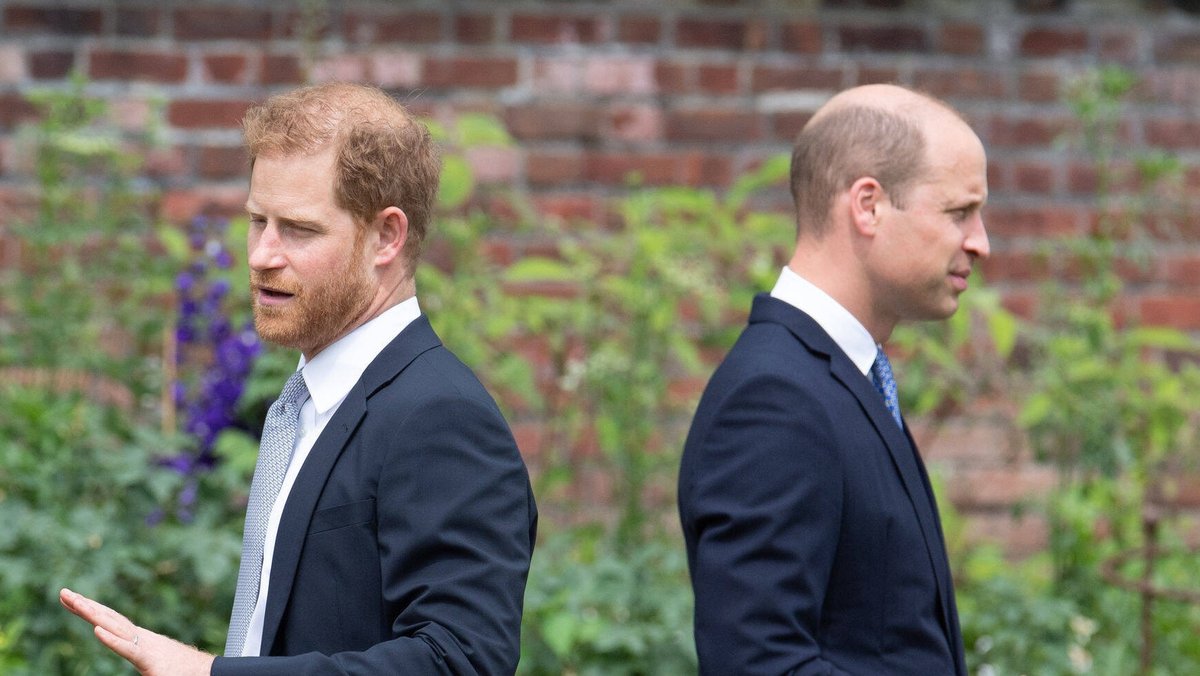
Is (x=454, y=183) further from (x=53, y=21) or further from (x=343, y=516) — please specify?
(x=343, y=516)

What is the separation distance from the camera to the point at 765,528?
7.17 ft

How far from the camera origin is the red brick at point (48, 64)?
14.3ft

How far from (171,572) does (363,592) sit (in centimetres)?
175

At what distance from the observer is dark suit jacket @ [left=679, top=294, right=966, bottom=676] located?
216cm

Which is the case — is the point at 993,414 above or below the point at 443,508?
below

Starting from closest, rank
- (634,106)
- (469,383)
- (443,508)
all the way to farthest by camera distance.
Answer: (443,508) → (469,383) → (634,106)

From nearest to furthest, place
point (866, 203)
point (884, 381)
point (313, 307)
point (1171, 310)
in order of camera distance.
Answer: point (313, 307) → point (866, 203) → point (884, 381) → point (1171, 310)

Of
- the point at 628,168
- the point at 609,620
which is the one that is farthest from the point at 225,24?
the point at 609,620

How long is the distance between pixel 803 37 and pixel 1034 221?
3.02 feet

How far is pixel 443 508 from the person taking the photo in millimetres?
1873

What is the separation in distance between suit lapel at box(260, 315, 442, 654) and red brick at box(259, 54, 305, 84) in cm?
255

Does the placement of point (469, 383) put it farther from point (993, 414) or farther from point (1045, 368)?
point (993, 414)

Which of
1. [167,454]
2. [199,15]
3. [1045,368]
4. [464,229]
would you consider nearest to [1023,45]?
[1045,368]

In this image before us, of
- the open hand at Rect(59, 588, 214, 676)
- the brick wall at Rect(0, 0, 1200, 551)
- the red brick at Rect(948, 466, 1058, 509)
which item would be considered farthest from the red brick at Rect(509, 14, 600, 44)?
the open hand at Rect(59, 588, 214, 676)
